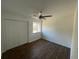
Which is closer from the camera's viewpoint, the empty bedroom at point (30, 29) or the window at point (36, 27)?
the empty bedroom at point (30, 29)

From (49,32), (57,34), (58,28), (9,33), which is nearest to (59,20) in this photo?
(58,28)

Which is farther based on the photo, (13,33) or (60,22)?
(60,22)

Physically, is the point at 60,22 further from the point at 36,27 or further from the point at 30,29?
the point at 36,27

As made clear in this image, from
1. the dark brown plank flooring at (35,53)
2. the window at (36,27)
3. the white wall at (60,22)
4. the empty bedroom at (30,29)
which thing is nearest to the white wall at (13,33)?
the empty bedroom at (30,29)

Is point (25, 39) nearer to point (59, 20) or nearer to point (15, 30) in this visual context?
point (15, 30)

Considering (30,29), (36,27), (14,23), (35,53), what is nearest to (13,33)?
(14,23)

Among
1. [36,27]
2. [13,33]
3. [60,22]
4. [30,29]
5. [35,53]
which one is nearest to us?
[35,53]

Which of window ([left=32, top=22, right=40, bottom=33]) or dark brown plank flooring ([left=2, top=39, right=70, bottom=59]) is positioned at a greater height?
window ([left=32, top=22, right=40, bottom=33])

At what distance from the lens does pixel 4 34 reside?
13.1ft

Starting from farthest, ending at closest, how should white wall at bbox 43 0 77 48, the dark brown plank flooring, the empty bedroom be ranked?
1. white wall at bbox 43 0 77 48
2. the empty bedroom
3. the dark brown plank flooring

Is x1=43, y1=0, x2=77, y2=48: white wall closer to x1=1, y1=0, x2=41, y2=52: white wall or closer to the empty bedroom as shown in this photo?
the empty bedroom

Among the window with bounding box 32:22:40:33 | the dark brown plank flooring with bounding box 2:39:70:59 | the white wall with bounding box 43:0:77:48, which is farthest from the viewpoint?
the window with bounding box 32:22:40:33

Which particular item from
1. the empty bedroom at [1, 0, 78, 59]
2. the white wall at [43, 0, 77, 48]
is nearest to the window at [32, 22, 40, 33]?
the white wall at [43, 0, 77, 48]

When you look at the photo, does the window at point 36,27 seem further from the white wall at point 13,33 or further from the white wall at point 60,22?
the white wall at point 13,33
